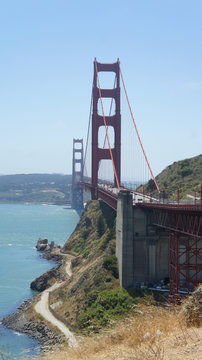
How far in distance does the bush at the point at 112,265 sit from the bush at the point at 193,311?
27.9 metres

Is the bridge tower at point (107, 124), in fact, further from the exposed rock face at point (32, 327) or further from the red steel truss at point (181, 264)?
the red steel truss at point (181, 264)

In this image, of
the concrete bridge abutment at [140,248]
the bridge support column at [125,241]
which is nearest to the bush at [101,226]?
the bridge support column at [125,241]

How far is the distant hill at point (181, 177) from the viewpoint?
66125 mm

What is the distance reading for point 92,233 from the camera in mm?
66750

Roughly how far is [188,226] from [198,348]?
19.3 m

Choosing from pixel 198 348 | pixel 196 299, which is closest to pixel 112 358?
pixel 198 348

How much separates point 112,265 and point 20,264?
29.1m

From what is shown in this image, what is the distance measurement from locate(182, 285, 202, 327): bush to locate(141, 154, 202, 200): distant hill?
163 feet

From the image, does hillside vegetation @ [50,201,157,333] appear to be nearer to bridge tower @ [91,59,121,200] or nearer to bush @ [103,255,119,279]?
bush @ [103,255,119,279]

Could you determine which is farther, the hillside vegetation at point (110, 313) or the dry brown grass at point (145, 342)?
the hillside vegetation at point (110, 313)

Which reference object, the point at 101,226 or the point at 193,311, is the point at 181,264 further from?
the point at 101,226

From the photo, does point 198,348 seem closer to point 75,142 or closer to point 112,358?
point 112,358

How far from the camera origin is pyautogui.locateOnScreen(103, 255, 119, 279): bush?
39719mm

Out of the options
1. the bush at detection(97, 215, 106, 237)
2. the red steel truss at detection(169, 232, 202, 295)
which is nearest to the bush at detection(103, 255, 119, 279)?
the red steel truss at detection(169, 232, 202, 295)
